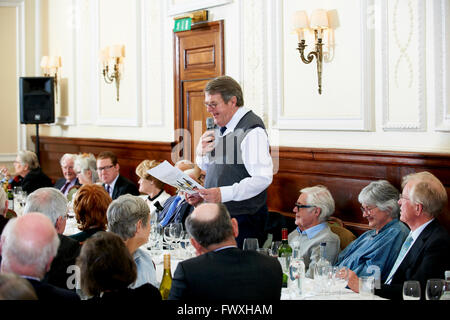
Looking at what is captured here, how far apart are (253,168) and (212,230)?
1614mm

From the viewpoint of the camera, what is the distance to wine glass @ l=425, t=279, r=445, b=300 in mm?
2783

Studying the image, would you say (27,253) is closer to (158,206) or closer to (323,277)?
(323,277)

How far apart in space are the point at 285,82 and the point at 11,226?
12.5 feet

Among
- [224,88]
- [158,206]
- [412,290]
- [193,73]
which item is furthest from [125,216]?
[193,73]

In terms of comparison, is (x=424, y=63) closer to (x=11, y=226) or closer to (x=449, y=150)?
(x=449, y=150)

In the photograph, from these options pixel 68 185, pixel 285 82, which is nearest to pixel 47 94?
pixel 68 185

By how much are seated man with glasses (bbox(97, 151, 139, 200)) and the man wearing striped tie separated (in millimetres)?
3617

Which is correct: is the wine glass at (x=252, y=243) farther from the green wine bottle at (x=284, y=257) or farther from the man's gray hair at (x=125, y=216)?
the man's gray hair at (x=125, y=216)

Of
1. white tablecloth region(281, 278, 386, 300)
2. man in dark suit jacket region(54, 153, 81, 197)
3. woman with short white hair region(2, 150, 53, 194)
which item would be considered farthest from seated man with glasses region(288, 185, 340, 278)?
woman with short white hair region(2, 150, 53, 194)

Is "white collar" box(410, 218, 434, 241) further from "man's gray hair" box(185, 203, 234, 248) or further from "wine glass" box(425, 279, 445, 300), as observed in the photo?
"man's gray hair" box(185, 203, 234, 248)

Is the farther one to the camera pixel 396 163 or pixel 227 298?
pixel 396 163

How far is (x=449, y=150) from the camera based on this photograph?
4.37 meters

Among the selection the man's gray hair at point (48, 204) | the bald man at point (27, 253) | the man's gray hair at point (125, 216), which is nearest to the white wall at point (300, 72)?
the man's gray hair at point (125, 216)

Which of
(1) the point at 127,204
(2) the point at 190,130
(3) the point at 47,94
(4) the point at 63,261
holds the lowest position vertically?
(4) the point at 63,261
